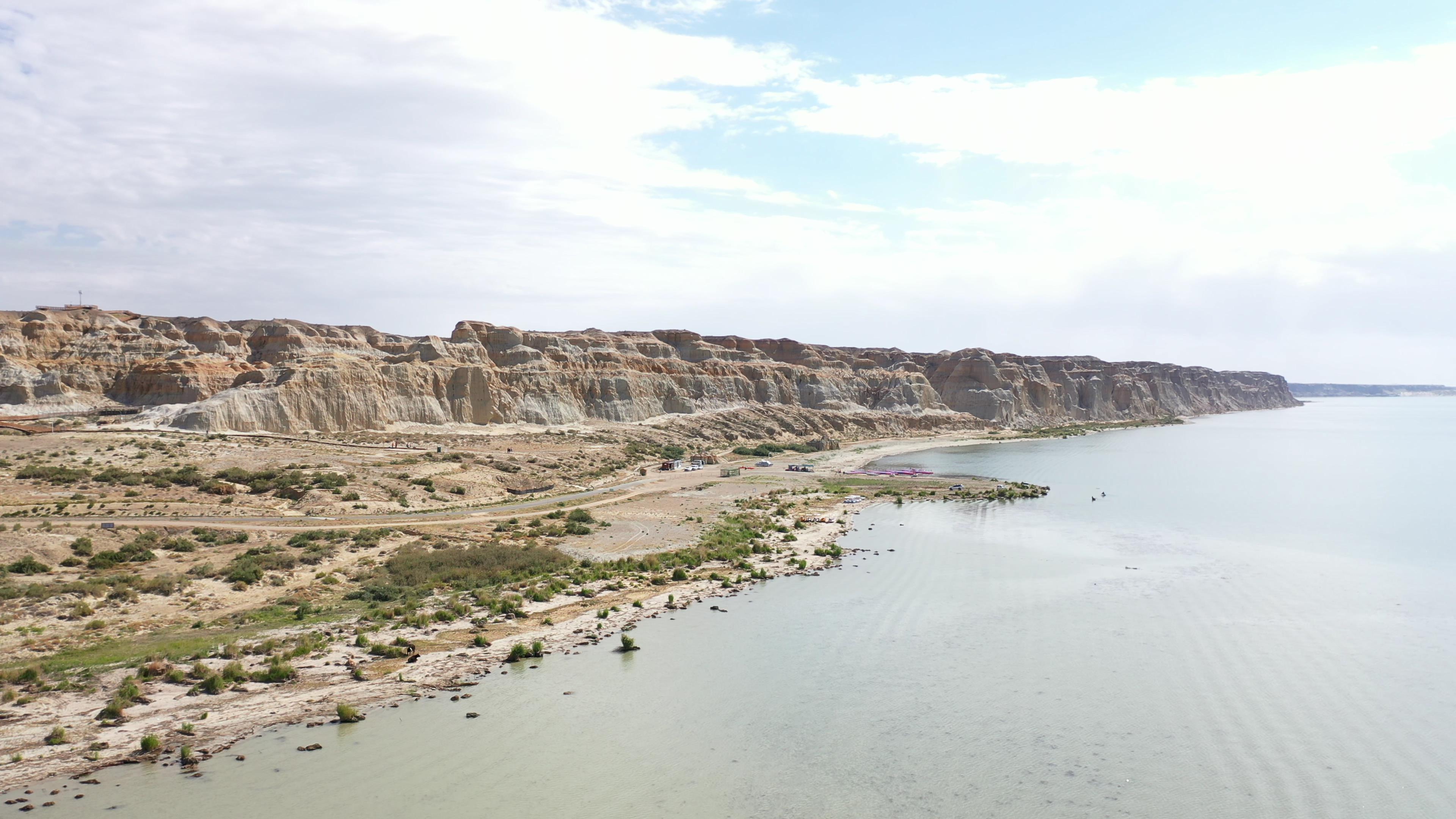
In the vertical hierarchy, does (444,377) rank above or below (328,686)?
above

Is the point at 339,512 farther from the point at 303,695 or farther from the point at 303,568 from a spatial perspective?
the point at 303,695

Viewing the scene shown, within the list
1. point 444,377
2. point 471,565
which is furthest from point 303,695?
point 444,377

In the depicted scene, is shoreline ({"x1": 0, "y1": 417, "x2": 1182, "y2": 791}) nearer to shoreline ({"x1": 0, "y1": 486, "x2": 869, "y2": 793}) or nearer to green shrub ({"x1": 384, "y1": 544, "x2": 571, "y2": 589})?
shoreline ({"x1": 0, "y1": 486, "x2": 869, "y2": 793})

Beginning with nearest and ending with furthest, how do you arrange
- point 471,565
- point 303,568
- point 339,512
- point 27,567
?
point 27,567 → point 303,568 → point 471,565 → point 339,512

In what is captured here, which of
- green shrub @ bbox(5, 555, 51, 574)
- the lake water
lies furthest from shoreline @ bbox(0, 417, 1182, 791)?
green shrub @ bbox(5, 555, 51, 574)

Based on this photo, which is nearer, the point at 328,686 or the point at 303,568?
the point at 328,686

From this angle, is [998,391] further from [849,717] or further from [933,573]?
[849,717]
